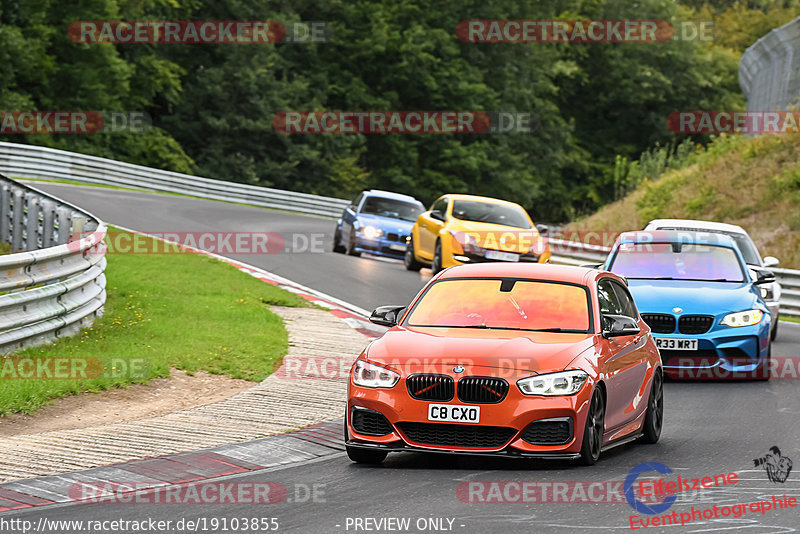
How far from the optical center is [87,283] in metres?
14.4

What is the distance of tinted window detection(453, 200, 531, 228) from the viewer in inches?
958

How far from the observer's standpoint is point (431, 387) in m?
8.56

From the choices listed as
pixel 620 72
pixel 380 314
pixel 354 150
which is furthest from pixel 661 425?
pixel 620 72

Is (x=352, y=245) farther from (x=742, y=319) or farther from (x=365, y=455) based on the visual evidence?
(x=365, y=455)

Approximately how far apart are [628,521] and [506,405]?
157 cm

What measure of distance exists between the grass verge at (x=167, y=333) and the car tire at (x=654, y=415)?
4300 mm

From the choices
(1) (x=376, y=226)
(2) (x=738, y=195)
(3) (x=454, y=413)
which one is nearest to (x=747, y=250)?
(1) (x=376, y=226)

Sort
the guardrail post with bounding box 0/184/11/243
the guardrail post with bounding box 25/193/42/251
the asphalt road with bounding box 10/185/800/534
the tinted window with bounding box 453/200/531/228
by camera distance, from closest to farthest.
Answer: the asphalt road with bounding box 10/185/800/534 → the guardrail post with bounding box 25/193/42/251 → the guardrail post with bounding box 0/184/11/243 → the tinted window with bounding box 453/200/531/228

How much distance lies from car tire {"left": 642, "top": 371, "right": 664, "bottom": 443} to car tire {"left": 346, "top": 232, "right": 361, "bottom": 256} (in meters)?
17.9

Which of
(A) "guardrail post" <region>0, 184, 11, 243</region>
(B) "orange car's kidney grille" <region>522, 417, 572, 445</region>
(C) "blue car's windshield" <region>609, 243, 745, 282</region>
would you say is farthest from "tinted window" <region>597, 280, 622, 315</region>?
(A) "guardrail post" <region>0, 184, 11, 243</region>

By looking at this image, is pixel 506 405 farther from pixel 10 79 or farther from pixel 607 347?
pixel 10 79

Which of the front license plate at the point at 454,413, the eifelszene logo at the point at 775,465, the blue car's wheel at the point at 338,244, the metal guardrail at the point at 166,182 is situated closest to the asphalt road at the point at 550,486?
the eifelszene logo at the point at 775,465

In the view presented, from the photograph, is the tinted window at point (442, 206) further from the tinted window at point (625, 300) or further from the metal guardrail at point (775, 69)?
the metal guardrail at point (775, 69)

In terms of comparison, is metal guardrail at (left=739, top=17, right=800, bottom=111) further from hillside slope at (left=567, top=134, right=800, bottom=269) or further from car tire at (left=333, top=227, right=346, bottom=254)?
car tire at (left=333, top=227, right=346, bottom=254)
